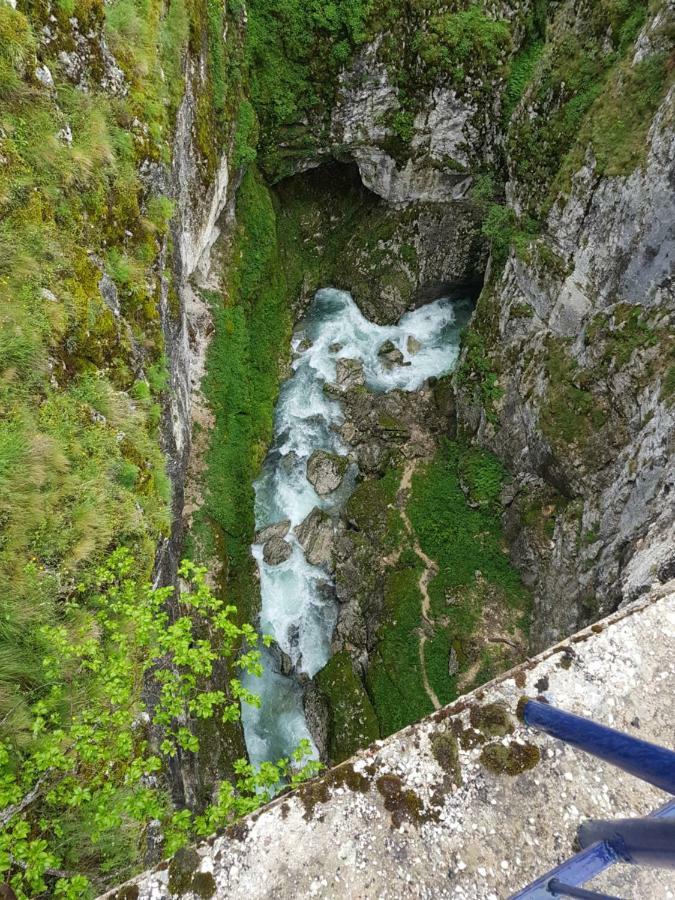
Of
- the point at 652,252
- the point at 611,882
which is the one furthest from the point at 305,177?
the point at 611,882

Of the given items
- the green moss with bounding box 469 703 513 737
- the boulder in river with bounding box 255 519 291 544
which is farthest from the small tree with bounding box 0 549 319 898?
the boulder in river with bounding box 255 519 291 544

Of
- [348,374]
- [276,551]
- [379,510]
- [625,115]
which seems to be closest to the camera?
[625,115]

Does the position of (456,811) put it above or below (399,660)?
below

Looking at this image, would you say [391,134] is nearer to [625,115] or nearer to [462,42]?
[462,42]

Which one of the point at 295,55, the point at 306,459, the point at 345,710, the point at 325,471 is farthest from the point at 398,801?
the point at 295,55

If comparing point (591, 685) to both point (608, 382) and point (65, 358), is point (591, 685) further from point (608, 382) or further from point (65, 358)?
point (608, 382)
